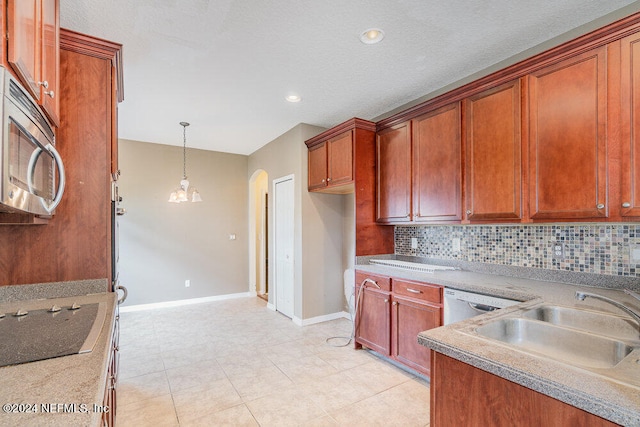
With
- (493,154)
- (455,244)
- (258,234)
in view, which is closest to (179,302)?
(258,234)

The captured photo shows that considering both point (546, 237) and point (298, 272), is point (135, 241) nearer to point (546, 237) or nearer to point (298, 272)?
point (298, 272)

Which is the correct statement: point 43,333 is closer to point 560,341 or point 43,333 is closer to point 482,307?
point 560,341

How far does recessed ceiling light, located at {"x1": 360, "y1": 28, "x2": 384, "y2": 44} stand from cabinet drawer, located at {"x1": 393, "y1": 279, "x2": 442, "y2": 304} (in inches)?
76.3

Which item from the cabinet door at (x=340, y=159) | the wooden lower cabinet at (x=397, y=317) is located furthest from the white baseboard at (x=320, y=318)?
the cabinet door at (x=340, y=159)

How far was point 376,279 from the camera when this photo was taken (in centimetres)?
301

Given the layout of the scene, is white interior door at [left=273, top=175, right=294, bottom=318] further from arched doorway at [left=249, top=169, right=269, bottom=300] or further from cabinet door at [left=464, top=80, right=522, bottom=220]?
cabinet door at [left=464, top=80, right=522, bottom=220]

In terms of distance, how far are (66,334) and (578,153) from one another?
9.16ft

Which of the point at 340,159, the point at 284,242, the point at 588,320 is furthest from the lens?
the point at 284,242

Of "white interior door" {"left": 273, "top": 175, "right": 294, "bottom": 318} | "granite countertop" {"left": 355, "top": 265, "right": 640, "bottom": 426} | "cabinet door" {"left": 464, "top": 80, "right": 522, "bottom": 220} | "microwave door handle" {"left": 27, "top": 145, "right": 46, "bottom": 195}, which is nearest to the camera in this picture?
"granite countertop" {"left": 355, "top": 265, "right": 640, "bottom": 426}

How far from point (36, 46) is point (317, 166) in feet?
9.72

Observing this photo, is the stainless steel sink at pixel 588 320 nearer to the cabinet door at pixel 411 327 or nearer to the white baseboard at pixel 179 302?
the cabinet door at pixel 411 327

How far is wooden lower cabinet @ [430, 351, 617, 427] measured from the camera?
3.00 feet

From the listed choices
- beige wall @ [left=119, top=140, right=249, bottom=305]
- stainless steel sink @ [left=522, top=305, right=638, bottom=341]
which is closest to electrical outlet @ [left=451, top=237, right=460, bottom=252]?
stainless steel sink @ [left=522, top=305, right=638, bottom=341]

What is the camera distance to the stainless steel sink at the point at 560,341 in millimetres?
1258
